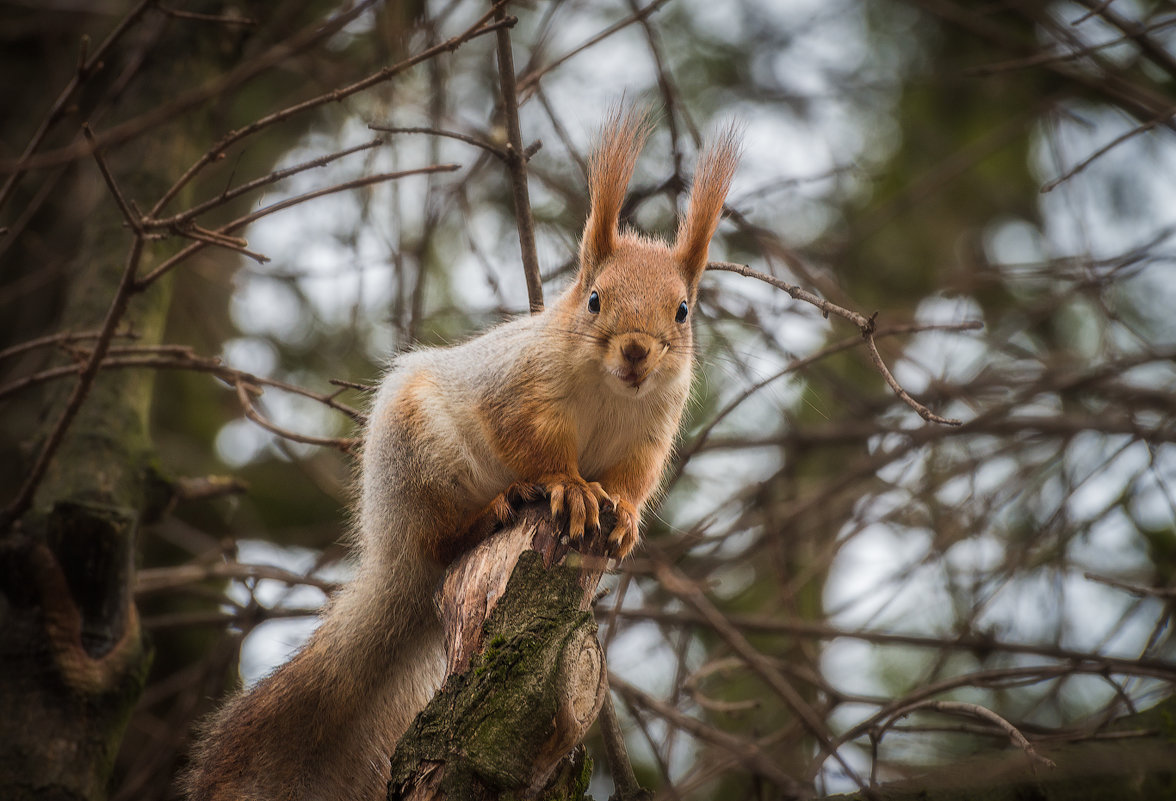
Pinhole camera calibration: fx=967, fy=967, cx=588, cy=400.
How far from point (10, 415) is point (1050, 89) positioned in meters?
5.23

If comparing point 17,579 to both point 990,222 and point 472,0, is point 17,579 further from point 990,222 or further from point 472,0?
point 990,222

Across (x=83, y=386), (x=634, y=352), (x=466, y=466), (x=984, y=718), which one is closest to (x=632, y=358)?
(x=634, y=352)

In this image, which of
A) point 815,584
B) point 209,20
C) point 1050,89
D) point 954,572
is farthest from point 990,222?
point 209,20

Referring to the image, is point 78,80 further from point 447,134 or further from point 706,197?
point 706,197

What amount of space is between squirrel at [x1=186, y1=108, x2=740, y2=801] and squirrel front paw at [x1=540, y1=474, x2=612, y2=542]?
0.04 ft

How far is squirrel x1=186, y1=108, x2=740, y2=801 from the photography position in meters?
2.51

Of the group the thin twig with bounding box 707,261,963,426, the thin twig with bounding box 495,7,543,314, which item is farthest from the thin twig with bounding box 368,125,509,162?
the thin twig with bounding box 707,261,963,426

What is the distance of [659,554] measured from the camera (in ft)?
8.26

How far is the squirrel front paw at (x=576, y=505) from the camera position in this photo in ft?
7.47

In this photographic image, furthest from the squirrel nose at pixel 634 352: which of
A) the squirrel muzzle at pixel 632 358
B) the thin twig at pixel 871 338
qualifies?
the thin twig at pixel 871 338

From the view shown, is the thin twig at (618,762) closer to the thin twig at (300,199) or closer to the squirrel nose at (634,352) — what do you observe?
the squirrel nose at (634,352)

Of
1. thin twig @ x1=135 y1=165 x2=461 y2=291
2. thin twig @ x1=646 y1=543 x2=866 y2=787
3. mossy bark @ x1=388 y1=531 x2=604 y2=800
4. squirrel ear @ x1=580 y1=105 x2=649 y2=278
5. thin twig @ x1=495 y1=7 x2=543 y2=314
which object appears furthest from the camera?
squirrel ear @ x1=580 y1=105 x2=649 y2=278

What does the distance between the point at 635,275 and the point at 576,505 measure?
28.2 inches

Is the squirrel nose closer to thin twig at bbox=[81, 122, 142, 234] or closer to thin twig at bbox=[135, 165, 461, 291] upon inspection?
thin twig at bbox=[135, 165, 461, 291]
